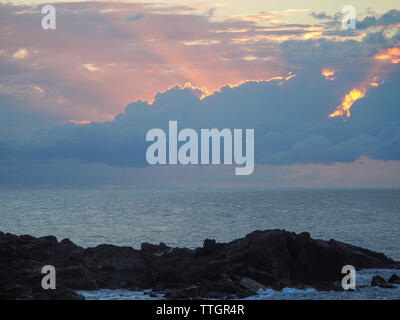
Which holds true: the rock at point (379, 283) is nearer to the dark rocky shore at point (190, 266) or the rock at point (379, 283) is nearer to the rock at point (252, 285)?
the dark rocky shore at point (190, 266)

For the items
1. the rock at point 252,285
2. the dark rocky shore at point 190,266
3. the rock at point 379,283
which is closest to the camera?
the rock at point 252,285

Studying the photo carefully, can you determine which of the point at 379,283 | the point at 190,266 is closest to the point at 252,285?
the point at 190,266

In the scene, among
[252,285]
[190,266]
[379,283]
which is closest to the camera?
[252,285]

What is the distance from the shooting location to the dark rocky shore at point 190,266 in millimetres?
43219

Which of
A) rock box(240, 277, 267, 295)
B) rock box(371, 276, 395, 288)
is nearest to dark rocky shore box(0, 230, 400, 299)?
rock box(240, 277, 267, 295)

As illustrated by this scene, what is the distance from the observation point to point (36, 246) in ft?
A: 172

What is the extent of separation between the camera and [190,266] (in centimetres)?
4803

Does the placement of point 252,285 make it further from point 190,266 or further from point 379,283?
point 379,283

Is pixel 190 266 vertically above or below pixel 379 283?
above

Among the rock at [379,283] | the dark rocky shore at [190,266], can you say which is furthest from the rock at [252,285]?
the rock at [379,283]

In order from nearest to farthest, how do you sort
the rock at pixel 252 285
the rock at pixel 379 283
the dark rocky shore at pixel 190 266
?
the rock at pixel 252 285
the dark rocky shore at pixel 190 266
the rock at pixel 379 283

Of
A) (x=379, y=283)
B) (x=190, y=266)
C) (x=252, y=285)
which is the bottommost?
(x=379, y=283)
